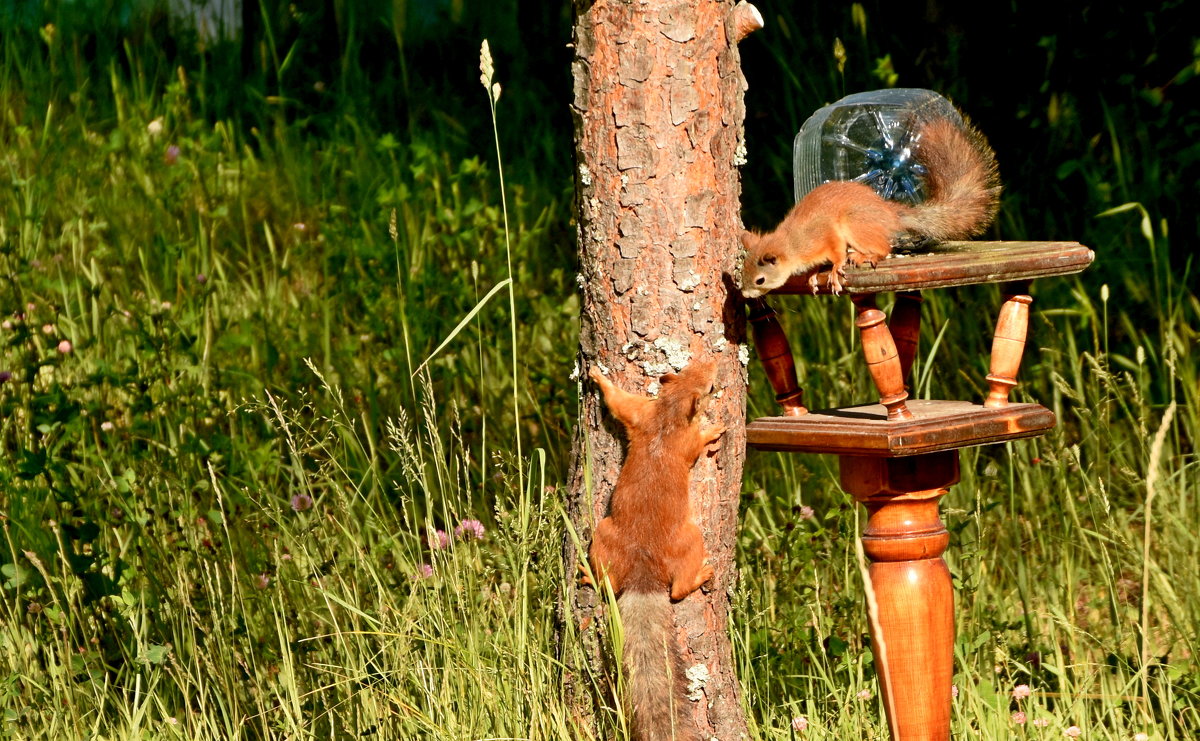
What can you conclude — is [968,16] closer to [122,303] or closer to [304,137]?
[304,137]

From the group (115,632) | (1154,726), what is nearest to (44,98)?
(115,632)

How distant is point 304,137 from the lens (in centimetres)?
723

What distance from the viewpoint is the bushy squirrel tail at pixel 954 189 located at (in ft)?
9.71

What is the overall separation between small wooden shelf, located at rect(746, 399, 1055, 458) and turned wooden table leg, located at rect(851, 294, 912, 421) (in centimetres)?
6

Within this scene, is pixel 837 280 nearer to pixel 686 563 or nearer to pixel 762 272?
pixel 762 272

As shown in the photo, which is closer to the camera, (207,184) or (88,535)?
(88,535)

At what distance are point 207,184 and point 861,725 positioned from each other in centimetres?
427

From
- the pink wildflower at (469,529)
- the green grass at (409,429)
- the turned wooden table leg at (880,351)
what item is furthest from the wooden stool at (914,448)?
the pink wildflower at (469,529)

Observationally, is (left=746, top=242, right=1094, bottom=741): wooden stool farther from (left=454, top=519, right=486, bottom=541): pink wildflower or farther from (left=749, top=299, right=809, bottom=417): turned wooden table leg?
(left=454, top=519, right=486, bottom=541): pink wildflower

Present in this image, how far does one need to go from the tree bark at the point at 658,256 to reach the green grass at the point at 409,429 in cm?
15

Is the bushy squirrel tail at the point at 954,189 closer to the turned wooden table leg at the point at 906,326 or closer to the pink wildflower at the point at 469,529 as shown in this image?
the turned wooden table leg at the point at 906,326

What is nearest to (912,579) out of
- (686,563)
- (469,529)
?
(686,563)

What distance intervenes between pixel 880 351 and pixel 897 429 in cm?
16

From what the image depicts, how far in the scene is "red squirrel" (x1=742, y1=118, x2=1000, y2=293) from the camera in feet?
9.13
